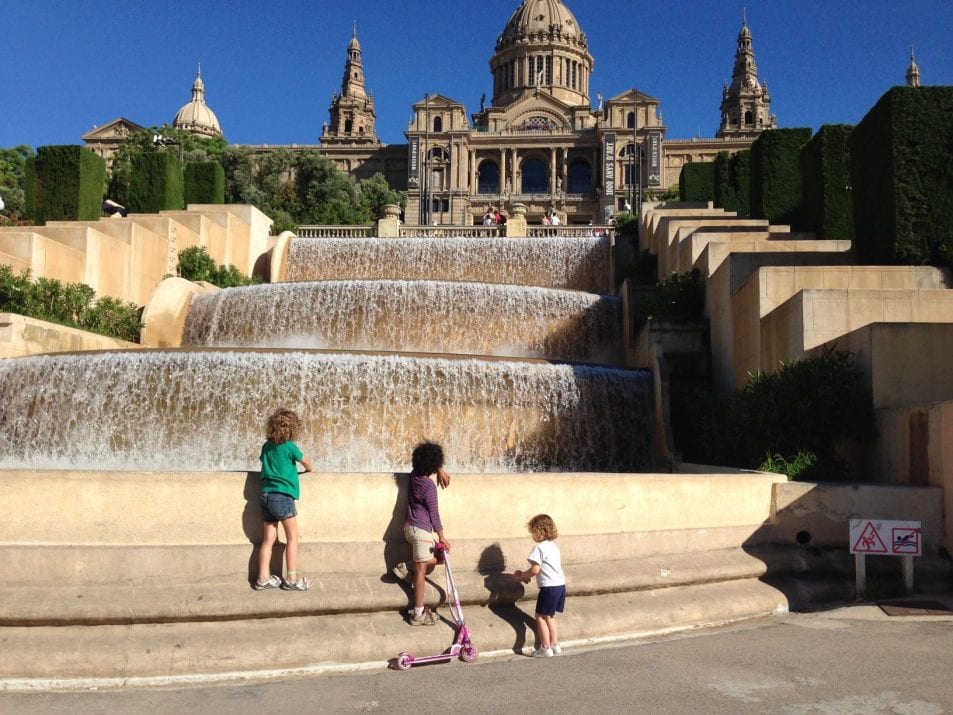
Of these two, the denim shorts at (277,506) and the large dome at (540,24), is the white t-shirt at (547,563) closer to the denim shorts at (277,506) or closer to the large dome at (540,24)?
the denim shorts at (277,506)

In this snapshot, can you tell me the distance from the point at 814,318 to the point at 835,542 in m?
3.85

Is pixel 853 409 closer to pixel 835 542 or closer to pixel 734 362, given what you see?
pixel 835 542

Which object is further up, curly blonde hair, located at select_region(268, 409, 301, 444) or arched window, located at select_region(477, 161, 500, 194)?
arched window, located at select_region(477, 161, 500, 194)

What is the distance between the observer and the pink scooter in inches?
212

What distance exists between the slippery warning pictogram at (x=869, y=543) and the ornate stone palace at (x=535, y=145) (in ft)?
241

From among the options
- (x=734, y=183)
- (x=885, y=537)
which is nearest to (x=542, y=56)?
(x=734, y=183)

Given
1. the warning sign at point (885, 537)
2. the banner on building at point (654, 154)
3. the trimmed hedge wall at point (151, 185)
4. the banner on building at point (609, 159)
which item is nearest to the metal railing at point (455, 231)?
the trimmed hedge wall at point (151, 185)

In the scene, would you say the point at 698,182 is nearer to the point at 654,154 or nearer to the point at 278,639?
the point at 278,639

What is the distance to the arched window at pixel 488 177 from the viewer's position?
306ft


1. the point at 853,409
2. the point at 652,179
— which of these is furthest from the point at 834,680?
the point at 652,179

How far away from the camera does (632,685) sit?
Answer: 5.04 m

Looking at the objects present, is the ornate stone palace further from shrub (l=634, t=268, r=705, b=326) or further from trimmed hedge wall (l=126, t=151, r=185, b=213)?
shrub (l=634, t=268, r=705, b=326)

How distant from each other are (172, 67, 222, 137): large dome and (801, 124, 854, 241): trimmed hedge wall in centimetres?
→ 11940

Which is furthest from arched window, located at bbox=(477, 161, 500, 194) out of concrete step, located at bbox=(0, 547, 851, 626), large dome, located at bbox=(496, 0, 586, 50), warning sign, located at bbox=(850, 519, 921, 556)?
concrete step, located at bbox=(0, 547, 851, 626)
